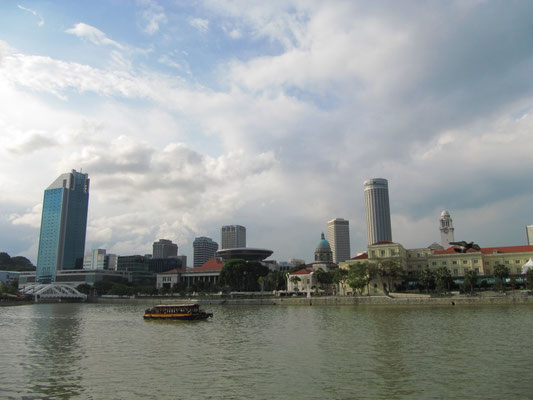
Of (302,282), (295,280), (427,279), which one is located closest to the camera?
(427,279)

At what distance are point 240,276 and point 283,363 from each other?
125m

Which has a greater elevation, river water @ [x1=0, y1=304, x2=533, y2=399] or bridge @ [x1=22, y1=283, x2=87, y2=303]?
bridge @ [x1=22, y1=283, x2=87, y2=303]

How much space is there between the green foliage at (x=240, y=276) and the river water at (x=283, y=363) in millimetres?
102382

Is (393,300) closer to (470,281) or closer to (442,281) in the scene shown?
(442,281)

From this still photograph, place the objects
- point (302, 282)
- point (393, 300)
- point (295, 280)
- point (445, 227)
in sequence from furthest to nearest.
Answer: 1. point (445, 227)
2. point (302, 282)
3. point (295, 280)
4. point (393, 300)

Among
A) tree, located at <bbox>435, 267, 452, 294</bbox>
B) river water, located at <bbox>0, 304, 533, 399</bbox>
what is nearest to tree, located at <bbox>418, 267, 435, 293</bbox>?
tree, located at <bbox>435, 267, 452, 294</bbox>

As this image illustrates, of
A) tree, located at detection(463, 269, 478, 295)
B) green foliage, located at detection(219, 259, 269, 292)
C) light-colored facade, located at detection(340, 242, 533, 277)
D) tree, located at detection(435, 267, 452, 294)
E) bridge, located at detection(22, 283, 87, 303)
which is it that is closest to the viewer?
tree, located at detection(435, 267, 452, 294)

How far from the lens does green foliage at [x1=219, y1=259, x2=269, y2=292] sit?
511 ft

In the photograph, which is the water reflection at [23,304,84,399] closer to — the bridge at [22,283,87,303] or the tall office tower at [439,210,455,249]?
the bridge at [22,283,87,303]

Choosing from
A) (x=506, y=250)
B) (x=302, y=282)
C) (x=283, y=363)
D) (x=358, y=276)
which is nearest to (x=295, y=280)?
(x=302, y=282)

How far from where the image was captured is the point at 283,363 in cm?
3272

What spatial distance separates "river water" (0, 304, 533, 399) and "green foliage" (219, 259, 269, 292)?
10238cm

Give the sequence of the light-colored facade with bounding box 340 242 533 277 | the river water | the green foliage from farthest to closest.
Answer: the green foliage → the light-colored facade with bounding box 340 242 533 277 → the river water

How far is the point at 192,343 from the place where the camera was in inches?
1780
